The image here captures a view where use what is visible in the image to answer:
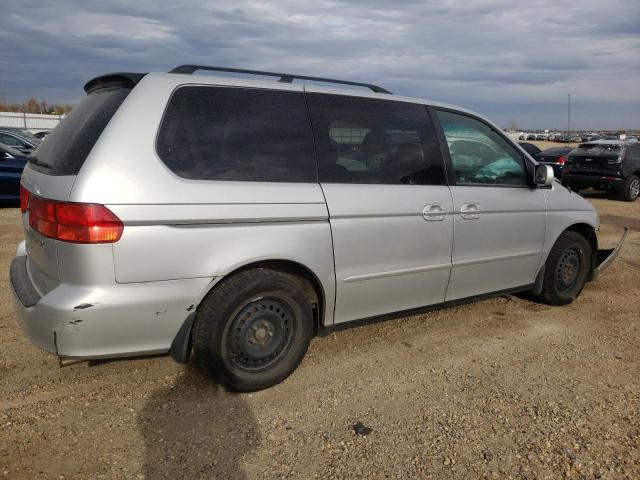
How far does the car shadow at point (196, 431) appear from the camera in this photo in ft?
8.05

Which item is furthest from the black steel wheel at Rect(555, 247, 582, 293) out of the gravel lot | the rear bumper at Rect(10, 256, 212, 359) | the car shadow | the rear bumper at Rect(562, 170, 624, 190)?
the rear bumper at Rect(562, 170, 624, 190)

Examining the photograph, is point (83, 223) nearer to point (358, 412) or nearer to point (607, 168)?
point (358, 412)

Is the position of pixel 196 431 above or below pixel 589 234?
below

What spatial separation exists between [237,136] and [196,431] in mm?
1630

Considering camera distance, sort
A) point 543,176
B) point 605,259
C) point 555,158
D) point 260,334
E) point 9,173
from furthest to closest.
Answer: point 555,158, point 9,173, point 605,259, point 543,176, point 260,334

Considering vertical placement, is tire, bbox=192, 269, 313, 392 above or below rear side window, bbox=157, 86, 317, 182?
below

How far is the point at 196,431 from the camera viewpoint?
275 cm

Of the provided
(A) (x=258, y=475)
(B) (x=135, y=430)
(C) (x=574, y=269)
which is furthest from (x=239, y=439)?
(C) (x=574, y=269)

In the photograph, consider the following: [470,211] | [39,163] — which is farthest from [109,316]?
[470,211]

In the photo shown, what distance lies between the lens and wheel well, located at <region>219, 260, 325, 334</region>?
302cm

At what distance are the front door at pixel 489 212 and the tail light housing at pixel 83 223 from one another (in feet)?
7.62

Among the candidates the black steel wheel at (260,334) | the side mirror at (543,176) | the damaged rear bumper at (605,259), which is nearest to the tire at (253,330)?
the black steel wheel at (260,334)

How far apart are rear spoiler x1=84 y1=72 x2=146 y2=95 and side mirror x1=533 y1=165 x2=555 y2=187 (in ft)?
10.2

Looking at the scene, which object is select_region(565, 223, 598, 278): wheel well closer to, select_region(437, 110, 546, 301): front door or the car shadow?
select_region(437, 110, 546, 301): front door
